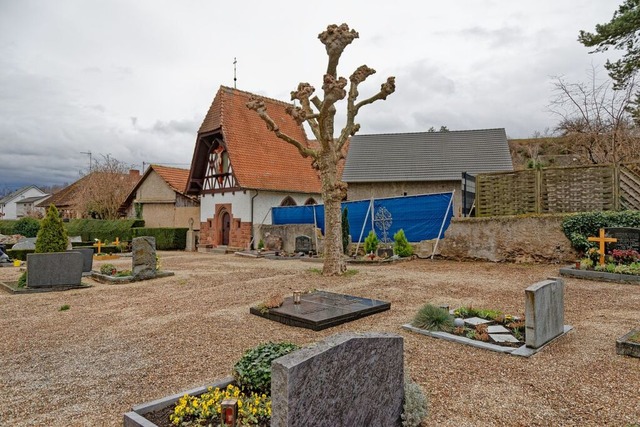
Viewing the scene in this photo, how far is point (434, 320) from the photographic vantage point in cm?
606

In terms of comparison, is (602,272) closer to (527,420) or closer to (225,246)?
(527,420)

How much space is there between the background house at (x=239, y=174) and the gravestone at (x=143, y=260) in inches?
383

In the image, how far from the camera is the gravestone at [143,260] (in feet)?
38.8

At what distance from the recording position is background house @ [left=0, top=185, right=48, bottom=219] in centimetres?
7587

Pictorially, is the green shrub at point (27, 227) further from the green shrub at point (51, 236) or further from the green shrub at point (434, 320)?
the green shrub at point (434, 320)

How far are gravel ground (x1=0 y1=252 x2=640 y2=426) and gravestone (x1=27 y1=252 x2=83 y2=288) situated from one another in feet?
2.38

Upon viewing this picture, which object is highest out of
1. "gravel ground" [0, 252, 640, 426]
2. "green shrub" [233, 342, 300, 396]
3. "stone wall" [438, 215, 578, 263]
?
"stone wall" [438, 215, 578, 263]

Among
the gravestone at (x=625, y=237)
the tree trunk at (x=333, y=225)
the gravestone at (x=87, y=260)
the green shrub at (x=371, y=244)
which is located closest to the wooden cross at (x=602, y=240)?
the gravestone at (x=625, y=237)

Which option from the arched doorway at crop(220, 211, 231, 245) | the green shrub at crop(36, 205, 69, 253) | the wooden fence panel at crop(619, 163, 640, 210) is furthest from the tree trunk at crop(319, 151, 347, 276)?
the arched doorway at crop(220, 211, 231, 245)

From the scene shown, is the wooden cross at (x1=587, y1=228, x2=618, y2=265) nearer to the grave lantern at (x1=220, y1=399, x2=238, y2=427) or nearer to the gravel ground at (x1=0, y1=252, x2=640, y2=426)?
the gravel ground at (x1=0, y1=252, x2=640, y2=426)

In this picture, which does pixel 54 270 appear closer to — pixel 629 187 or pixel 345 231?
pixel 345 231

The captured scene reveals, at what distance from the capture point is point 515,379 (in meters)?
4.29

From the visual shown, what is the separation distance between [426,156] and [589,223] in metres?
14.7

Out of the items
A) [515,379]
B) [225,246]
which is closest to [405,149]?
[225,246]
